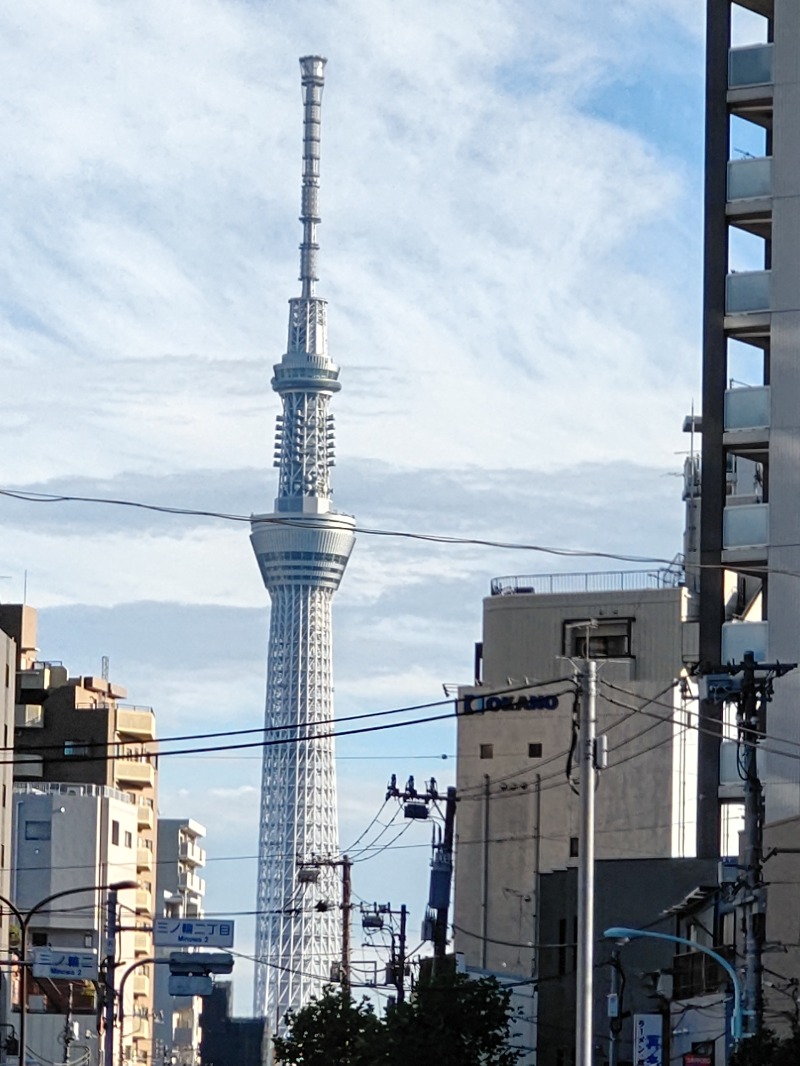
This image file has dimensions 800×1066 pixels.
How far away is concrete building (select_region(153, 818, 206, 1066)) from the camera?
512 feet

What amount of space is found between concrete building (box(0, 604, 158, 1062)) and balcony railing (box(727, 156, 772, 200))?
75.0m

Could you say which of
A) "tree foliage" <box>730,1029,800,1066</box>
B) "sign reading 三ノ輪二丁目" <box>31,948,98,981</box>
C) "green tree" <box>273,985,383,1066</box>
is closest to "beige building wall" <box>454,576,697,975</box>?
"green tree" <box>273,985,383,1066</box>

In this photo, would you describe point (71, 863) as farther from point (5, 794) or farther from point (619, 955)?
point (619, 955)

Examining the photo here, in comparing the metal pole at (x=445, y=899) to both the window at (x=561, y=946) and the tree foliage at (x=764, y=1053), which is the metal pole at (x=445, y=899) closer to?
the window at (x=561, y=946)

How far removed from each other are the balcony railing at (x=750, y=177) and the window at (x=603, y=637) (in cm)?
3334

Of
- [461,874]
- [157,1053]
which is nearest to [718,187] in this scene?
Answer: [461,874]

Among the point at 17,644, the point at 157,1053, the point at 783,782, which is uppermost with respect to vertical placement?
the point at 17,644

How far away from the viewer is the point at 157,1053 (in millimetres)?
147375

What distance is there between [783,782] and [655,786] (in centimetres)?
3214

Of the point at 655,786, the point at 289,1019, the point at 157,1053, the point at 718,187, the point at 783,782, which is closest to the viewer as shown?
the point at 783,782

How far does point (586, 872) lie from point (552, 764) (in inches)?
2379

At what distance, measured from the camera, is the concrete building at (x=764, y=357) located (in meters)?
53.6

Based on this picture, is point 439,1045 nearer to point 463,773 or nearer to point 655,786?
point 655,786

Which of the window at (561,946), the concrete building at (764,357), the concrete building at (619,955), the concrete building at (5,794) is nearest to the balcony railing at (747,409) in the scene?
the concrete building at (764,357)
